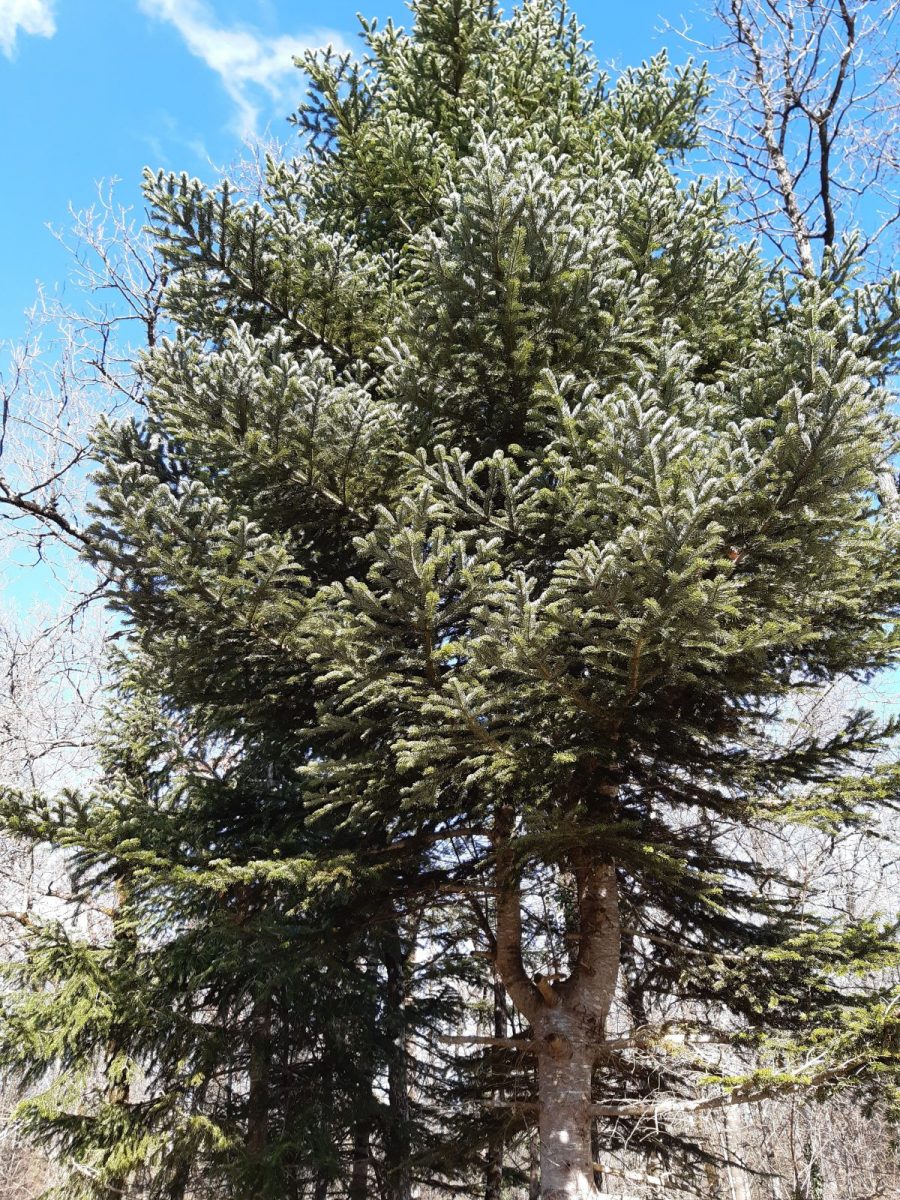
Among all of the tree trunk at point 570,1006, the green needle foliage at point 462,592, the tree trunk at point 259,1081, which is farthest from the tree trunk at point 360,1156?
the tree trunk at point 570,1006

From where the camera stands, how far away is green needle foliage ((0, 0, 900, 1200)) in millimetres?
3924

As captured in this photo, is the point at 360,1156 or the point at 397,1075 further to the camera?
the point at 397,1075

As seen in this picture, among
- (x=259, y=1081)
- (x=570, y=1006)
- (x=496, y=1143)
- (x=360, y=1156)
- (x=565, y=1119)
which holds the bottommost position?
(x=360, y=1156)

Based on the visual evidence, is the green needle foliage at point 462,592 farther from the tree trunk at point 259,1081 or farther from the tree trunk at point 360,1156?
the tree trunk at point 360,1156

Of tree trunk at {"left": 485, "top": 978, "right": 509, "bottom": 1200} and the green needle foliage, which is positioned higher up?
the green needle foliage

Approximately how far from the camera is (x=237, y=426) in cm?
469

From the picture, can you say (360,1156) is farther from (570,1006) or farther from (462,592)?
(462,592)

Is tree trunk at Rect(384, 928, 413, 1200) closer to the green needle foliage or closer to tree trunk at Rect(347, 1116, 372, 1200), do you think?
the green needle foliage

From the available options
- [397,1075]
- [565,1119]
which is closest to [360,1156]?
[397,1075]

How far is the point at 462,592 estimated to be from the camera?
431cm

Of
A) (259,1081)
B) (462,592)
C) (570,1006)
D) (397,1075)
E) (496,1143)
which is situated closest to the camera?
(462,592)

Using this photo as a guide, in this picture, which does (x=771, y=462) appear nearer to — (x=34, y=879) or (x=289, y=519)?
(x=289, y=519)

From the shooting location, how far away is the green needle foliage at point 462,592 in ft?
12.9

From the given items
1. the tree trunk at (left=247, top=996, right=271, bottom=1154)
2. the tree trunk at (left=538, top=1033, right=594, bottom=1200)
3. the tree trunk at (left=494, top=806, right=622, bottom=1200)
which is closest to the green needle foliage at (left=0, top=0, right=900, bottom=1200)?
the tree trunk at (left=247, top=996, right=271, bottom=1154)
